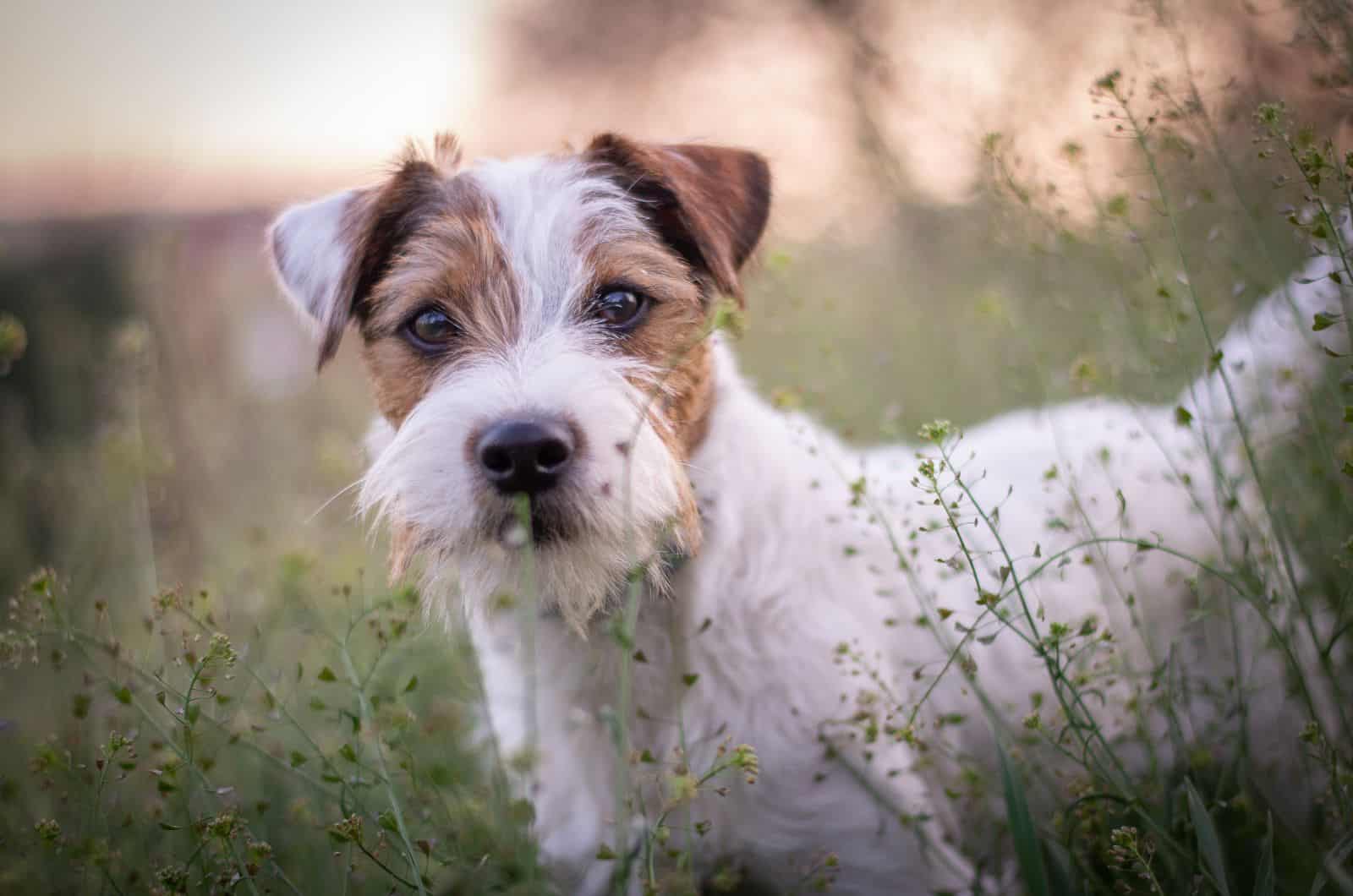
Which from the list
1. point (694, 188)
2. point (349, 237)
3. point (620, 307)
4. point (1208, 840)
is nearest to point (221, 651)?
point (620, 307)

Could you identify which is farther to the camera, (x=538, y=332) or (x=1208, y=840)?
(x=538, y=332)

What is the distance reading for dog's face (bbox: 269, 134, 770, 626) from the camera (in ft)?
6.91

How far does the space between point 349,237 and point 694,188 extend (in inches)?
46.1

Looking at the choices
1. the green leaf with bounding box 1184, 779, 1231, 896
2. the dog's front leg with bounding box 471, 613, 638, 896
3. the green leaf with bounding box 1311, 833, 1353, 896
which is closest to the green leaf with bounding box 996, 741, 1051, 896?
the green leaf with bounding box 1184, 779, 1231, 896

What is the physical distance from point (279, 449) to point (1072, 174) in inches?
237

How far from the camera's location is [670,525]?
2059 mm

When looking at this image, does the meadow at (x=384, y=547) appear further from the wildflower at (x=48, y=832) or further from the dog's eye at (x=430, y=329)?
the dog's eye at (x=430, y=329)

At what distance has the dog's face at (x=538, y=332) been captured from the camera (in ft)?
6.91

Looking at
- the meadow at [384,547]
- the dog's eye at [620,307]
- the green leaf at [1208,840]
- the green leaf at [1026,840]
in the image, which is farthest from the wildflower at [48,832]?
the green leaf at [1208,840]

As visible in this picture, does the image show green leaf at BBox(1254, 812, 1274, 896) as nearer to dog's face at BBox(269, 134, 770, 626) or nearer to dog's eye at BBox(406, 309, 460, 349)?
dog's face at BBox(269, 134, 770, 626)

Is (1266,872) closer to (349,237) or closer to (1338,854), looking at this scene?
(1338,854)

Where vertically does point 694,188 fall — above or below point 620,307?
above

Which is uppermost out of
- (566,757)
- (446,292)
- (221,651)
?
(446,292)

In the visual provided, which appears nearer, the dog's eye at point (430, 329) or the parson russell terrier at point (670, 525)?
the parson russell terrier at point (670, 525)
